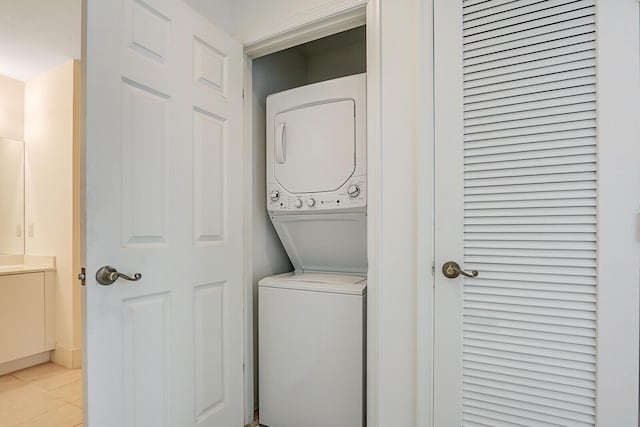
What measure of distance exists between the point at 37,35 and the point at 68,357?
2576 millimetres

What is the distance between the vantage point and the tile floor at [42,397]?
2107mm

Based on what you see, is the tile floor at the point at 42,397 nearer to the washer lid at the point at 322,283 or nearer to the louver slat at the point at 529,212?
the washer lid at the point at 322,283

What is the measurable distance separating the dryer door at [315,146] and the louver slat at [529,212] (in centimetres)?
64

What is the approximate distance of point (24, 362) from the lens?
293cm

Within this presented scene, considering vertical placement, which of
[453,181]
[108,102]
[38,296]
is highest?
[108,102]

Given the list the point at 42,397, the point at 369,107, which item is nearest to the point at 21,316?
the point at 42,397

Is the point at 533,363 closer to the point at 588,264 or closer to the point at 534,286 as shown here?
the point at 534,286

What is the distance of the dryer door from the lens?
1.79 metres

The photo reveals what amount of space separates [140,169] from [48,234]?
2557mm

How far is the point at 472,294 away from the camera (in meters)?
1.31

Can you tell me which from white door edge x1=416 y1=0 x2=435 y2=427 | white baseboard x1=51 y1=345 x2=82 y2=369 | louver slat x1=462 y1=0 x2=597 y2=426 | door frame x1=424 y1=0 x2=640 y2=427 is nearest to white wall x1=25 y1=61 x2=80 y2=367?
white baseboard x1=51 y1=345 x2=82 y2=369

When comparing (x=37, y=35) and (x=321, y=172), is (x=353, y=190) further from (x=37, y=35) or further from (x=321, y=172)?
(x=37, y=35)

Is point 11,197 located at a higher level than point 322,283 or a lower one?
higher

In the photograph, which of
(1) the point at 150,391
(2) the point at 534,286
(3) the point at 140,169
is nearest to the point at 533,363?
(2) the point at 534,286
